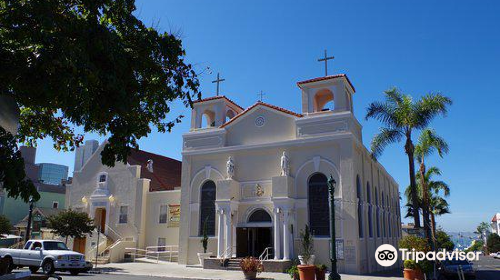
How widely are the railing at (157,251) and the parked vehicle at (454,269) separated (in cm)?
1763

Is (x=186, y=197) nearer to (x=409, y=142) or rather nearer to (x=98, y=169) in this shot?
(x=98, y=169)

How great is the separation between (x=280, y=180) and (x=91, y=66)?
62.6ft

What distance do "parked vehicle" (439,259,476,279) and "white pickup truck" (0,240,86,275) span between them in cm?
1923

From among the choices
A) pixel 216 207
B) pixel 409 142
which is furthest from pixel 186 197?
pixel 409 142

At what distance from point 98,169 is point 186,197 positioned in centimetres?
1077

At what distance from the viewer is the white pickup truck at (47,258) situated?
69.0 ft

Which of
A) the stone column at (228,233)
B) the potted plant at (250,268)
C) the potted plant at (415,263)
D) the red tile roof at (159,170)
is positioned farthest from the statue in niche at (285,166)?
the red tile roof at (159,170)

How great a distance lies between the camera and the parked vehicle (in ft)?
71.5

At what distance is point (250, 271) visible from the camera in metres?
20.1

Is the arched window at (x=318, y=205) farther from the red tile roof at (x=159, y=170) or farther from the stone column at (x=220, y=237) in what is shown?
the red tile roof at (x=159, y=170)

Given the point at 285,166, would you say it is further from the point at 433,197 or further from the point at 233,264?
the point at 433,197

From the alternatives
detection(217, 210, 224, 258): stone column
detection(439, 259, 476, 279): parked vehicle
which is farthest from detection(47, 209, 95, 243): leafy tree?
detection(439, 259, 476, 279): parked vehicle

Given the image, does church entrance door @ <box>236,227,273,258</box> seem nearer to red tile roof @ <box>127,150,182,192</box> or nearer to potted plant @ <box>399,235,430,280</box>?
potted plant @ <box>399,235,430,280</box>

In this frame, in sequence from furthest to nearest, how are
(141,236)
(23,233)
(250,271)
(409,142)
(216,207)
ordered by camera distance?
(23,233) → (141,236) → (216,207) → (409,142) → (250,271)
